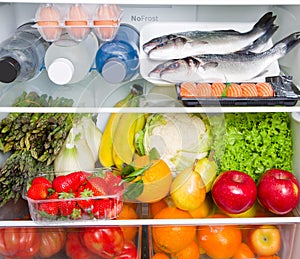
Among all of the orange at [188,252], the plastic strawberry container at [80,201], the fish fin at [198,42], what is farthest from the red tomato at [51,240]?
the fish fin at [198,42]

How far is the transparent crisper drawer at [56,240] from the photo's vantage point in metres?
1.35

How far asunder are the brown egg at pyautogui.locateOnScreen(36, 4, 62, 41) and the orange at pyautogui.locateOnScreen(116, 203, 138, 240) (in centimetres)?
55

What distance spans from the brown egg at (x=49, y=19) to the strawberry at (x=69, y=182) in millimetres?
403

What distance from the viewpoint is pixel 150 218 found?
1396 millimetres

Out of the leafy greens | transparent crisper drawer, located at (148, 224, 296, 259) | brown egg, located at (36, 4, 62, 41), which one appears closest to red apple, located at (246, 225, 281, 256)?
transparent crisper drawer, located at (148, 224, 296, 259)

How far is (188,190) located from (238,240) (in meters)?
0.23

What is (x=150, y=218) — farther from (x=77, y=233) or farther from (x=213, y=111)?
(x=213, y=111)

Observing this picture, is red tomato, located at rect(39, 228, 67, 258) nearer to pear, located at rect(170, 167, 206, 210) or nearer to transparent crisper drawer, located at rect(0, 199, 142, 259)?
transparent crisper drawer, located at rect(0, 199, 142, 259)

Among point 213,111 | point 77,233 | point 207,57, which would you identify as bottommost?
point 77,233

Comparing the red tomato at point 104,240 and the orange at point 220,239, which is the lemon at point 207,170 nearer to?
the orange at point 220,239

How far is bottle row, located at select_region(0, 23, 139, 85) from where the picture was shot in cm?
117

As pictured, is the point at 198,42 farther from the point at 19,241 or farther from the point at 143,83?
the point at 19,241

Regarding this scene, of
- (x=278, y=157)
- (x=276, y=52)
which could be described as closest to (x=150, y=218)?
(x=278, y=157)

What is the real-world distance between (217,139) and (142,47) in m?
0.36
